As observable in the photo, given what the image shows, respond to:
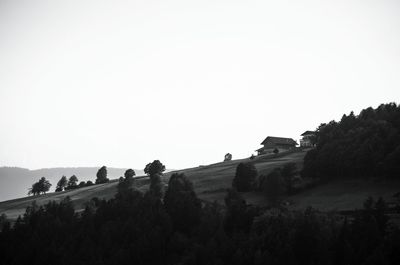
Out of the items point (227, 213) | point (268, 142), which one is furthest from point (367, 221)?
point (268, 142)

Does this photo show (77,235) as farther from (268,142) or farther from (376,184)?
(268,142)

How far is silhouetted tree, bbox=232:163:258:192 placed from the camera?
104 meters

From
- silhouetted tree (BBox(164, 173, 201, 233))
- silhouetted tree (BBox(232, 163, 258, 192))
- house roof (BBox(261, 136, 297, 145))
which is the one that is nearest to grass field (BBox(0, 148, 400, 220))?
silhouetted tree (BBox(232, 163, 258, 192))

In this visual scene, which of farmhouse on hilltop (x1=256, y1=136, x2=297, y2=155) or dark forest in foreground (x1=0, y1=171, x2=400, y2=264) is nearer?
dark forest in foreground (x1=0, y1=171, x2=400, y2=264)

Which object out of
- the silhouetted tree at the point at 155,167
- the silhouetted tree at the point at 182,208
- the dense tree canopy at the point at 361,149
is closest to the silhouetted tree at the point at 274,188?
the silhouetted tree at the point at 182,208

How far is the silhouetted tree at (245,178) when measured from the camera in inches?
4099

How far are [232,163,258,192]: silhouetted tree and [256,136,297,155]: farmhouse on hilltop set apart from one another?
7257 centimetres

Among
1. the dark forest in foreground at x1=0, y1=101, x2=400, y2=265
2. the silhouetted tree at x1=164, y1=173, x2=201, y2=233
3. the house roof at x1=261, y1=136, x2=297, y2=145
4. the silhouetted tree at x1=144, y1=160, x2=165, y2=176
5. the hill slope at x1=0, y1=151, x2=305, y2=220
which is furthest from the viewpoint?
the house roof at x1=261, y1=136, x2=297, y2=145

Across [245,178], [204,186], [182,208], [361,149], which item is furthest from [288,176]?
[204,186]

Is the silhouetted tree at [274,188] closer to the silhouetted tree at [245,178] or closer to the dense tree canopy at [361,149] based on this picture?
the silhouetted tree at [245,178]

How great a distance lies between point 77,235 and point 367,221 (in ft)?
182

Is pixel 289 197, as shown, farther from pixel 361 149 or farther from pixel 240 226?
pixel 240 226

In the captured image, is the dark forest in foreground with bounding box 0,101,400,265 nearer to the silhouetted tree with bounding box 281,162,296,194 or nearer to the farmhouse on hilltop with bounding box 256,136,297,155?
the silhouetted tree with bounding box 281,162,296,194

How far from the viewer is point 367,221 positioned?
57344 mm
